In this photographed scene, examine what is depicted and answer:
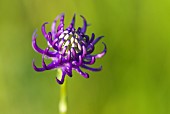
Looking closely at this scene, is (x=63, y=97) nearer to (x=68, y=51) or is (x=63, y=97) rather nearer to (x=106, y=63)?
(x=68, y=51)

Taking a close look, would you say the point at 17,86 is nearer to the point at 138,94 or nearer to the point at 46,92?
the point at 46,92

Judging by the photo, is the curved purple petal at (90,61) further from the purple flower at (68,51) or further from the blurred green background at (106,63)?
the blurred green background at (106,63)

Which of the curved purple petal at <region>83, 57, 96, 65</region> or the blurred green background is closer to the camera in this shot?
the curved purple petal at <region>83, 57, 96, 65</region>

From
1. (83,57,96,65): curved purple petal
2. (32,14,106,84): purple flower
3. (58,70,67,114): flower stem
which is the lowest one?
(58,70,67,114): flower stem

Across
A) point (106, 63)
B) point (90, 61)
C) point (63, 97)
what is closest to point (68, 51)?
point (90, 61)

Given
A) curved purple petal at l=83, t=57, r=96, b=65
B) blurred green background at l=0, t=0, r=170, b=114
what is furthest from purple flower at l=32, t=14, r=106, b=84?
blurred green background at l=0, t=0, r=170, b=114

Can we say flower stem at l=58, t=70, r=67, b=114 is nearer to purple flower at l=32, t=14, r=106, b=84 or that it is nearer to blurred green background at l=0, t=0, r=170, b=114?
purple flower at l=32, t=14, r=106, b=84

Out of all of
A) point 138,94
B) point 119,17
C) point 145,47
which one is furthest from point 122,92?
point 119,17

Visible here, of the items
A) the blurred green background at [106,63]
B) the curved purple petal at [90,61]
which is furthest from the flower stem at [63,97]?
the blurred green background at [106,63]
